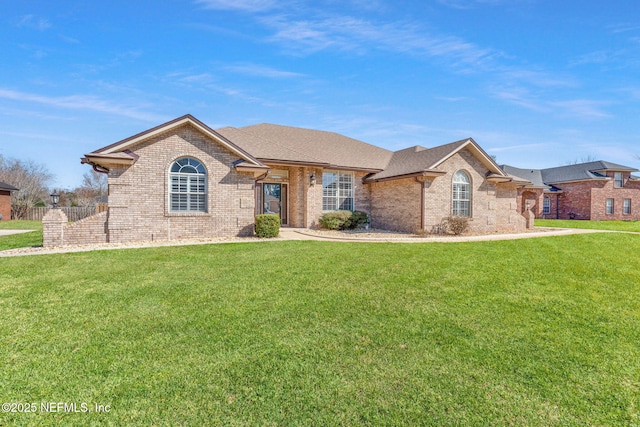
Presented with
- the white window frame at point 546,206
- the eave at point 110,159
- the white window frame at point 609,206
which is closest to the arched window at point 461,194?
the eave at point 110,159

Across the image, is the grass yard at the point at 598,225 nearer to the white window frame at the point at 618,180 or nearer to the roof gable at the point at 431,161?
the white window frame at the point at 618,180

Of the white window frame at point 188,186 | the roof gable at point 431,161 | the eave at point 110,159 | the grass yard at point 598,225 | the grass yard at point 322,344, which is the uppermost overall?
the roof gable at point 431,161

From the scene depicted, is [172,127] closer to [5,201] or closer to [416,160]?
[416,160]

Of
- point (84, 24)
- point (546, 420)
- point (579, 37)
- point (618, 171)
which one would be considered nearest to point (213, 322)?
point (546, 420)

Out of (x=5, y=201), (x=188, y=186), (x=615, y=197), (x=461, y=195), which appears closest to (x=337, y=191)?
(x=461, y=195)

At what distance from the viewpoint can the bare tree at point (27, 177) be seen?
3456 centimetres

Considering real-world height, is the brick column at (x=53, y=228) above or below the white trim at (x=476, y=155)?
below

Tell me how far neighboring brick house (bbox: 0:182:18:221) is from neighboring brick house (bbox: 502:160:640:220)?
1780 inches

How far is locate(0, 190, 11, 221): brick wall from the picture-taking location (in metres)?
25.6

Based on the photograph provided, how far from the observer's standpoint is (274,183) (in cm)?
1636

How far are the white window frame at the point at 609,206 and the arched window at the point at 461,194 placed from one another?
2364 centimetres

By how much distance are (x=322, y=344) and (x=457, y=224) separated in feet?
42.0

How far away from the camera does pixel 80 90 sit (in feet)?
46.9

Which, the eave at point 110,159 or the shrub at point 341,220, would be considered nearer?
the eave at point 110,159
